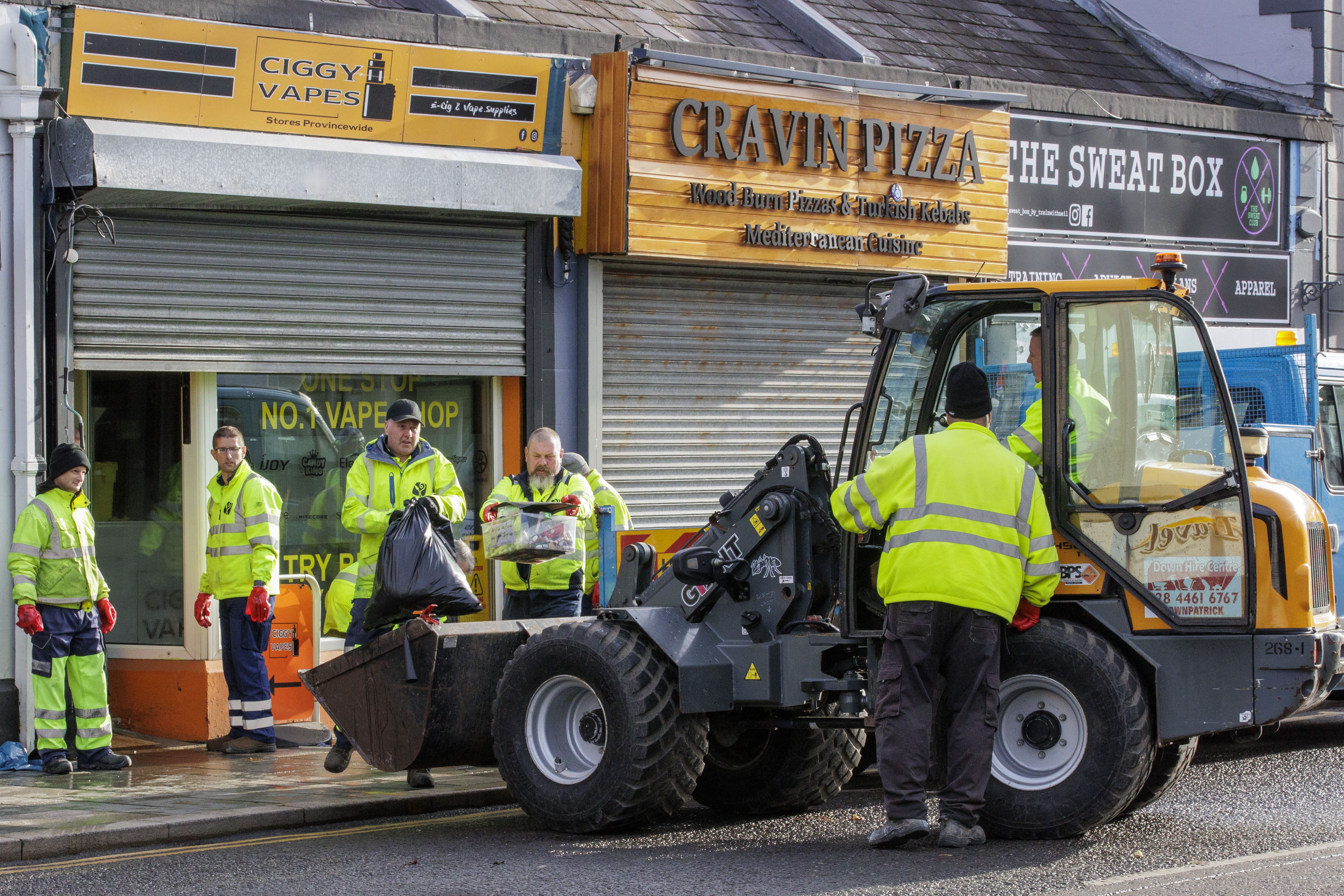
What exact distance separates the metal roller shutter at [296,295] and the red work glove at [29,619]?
163cm

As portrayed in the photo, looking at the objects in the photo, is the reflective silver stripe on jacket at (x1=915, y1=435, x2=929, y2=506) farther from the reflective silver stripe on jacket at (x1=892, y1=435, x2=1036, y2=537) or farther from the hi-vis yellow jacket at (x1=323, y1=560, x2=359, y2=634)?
the hi-vis yellow jacket at (x1=323, y1=560, x2=359, y2=634)

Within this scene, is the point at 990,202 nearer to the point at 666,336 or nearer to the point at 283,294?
the point at 666,336

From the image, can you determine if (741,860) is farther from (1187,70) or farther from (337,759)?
(1187,70)

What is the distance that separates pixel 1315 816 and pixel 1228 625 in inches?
54.1

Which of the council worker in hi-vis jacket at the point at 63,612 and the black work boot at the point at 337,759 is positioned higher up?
the council worker in hi-vis jacket at the point at 63,612

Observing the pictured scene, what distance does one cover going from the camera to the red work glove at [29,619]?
9.27 m

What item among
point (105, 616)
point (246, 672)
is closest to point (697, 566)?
point (246, 672)

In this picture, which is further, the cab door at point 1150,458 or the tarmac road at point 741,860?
the cab door at point 1150,458

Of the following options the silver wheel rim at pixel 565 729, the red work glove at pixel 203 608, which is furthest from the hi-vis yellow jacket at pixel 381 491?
the silver wheel rim at pixel 565 729

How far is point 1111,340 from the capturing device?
726 cm

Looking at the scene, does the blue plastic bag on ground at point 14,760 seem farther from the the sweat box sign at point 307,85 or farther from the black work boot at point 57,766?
the the sweat box sign at point 307,85

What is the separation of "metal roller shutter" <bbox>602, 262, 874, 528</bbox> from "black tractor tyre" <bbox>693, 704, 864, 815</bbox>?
4.80m

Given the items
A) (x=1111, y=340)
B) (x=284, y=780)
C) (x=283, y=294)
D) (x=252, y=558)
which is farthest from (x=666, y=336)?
(x=1111, y=340)

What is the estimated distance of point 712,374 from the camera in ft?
43.4
